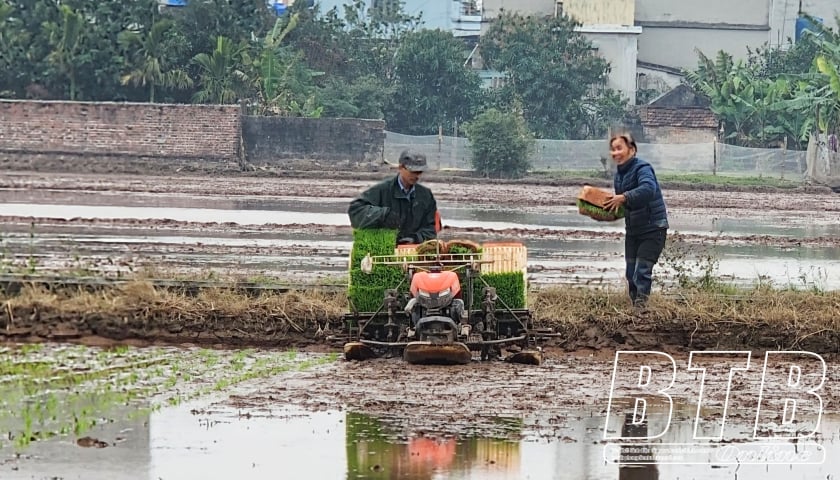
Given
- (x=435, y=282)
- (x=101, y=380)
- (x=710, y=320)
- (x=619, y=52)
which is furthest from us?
(x=619, y=52)

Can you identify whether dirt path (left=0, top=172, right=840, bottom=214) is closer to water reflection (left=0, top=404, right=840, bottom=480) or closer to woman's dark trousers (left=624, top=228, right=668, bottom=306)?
woman's dark trousers (left=624, top=228, right=668, bottom=306)

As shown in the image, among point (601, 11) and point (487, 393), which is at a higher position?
point (601, 11)

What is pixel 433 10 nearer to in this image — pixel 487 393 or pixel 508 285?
pixel 508 285

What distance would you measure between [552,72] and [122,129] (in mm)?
14897

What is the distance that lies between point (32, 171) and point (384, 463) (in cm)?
3434

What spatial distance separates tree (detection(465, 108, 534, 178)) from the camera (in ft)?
137

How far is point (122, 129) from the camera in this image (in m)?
42.1

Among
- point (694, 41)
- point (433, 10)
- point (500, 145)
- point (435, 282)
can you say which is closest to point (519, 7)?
point (433, 10)

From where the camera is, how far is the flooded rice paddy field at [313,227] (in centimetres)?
1836

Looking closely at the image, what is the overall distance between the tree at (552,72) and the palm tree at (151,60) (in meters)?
11.7

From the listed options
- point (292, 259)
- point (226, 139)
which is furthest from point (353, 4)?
point (292, 259)

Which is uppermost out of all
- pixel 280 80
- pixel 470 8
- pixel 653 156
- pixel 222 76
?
pixel 470 8

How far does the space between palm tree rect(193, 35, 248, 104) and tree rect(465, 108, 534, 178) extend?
740cm

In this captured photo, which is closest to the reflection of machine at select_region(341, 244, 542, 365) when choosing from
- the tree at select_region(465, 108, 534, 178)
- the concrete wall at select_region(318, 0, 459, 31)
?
the tree at select_region(465, 108, 534, 178)
